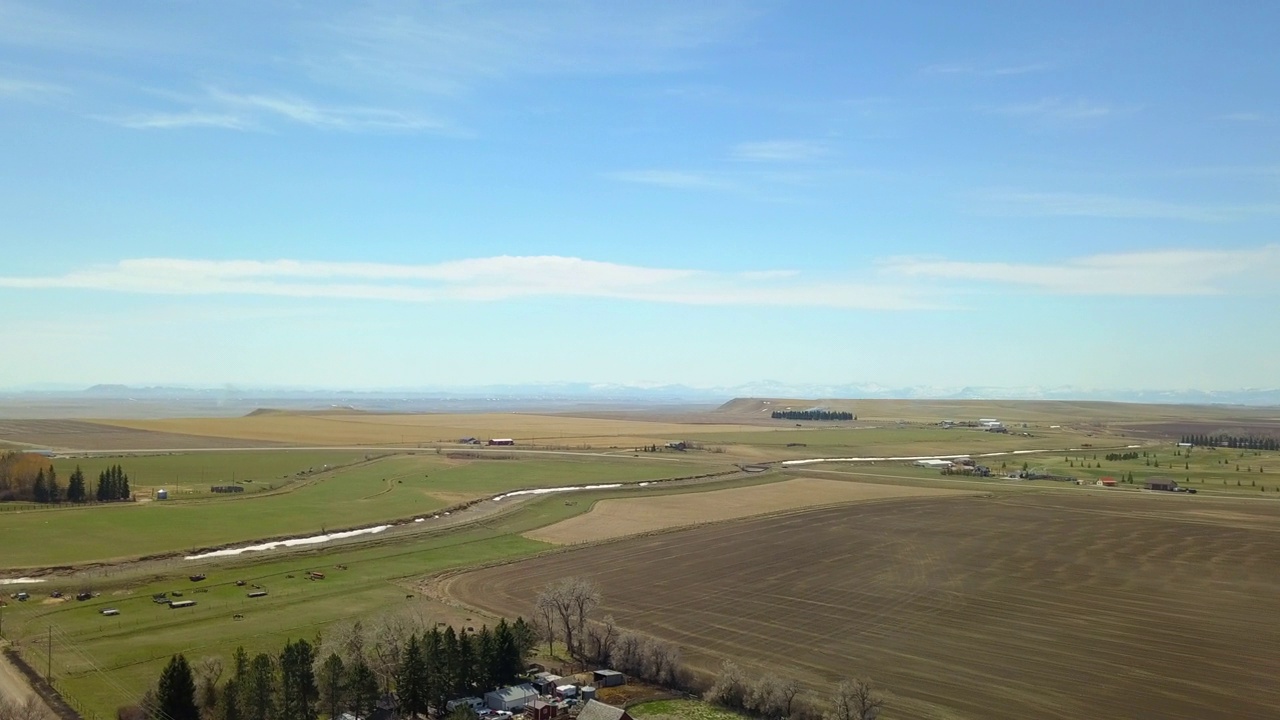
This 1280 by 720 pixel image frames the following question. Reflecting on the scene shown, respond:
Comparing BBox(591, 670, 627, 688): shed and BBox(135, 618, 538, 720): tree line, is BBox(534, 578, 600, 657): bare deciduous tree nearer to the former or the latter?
BBox(591, 670, 627, 688): shed

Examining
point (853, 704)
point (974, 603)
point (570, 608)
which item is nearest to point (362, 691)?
point (570, 608)

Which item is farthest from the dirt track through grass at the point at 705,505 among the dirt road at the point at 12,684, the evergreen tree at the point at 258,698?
the dirt road at the point at 12,684

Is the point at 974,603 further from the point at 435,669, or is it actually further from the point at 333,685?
the point at 333,685

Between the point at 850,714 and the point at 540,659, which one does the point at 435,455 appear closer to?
the point at 540,659

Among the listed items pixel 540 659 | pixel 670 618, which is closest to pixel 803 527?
pixel 670 618

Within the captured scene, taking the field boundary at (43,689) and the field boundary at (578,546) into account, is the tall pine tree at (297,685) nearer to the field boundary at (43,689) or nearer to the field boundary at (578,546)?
the field boundary at (43,689)
